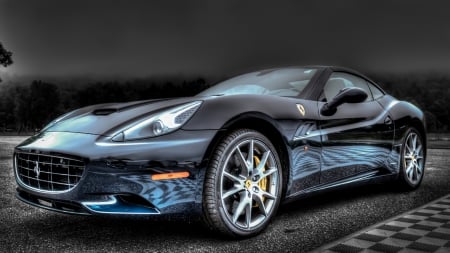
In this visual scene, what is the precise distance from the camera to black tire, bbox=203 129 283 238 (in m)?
2.61

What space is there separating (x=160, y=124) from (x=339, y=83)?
208 centimetres

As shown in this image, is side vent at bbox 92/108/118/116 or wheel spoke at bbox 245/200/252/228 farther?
side vent at bbox 92/108/118/116

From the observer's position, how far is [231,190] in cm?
272

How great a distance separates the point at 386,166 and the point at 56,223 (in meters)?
3.02

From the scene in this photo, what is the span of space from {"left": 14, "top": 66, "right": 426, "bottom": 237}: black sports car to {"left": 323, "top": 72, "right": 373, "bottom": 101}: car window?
0.02 meters

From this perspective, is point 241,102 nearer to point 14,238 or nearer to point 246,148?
point 246,148

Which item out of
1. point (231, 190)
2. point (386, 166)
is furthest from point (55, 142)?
point (386, 166)

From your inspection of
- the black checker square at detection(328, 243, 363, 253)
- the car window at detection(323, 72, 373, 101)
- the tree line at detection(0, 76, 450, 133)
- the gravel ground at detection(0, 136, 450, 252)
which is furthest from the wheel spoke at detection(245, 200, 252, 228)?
the tree line at detection(0, 76, 450, 133)

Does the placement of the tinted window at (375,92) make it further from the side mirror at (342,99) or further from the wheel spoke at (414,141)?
the side mirror at (342,99)

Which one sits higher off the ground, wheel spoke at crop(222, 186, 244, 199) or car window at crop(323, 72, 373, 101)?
car window at crop(323, 72, 373, 101)

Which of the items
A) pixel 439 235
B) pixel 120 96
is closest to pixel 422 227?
pixel 439 235

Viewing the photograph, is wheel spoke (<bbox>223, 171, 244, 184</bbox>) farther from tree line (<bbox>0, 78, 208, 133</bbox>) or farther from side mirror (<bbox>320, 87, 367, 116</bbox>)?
tree line (<bbox>0, 78, 208, 133</bbox>)

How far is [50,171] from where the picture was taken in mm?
2635

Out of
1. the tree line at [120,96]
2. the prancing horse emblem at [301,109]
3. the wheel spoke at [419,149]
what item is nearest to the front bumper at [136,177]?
the prancing horse emblem at [301,109]
